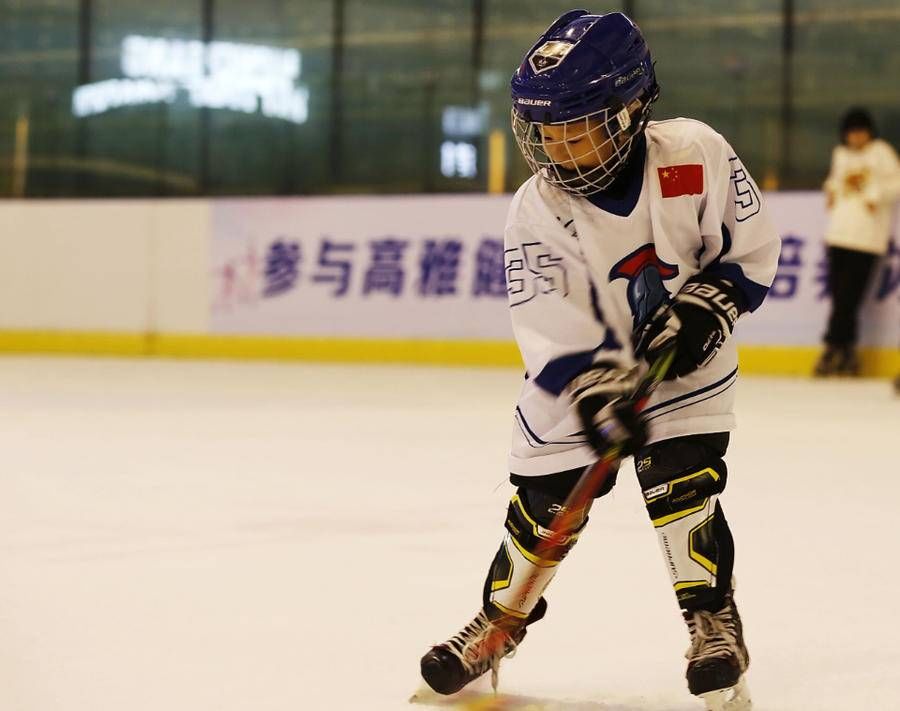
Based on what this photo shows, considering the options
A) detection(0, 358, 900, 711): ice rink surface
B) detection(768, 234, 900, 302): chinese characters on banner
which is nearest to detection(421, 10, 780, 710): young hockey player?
detection(0, 358, 900, 711): ice rink surface

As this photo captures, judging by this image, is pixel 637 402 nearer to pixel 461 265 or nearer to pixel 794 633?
pixel 794 633

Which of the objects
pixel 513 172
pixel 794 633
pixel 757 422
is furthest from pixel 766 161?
pixel 794 633

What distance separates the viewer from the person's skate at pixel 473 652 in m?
2.05

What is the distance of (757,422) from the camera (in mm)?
5434

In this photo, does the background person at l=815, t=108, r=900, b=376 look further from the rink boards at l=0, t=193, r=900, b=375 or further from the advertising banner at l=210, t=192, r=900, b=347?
the advertising banner at l=210, t=192, r=900, b=347

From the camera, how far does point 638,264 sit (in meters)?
2.00

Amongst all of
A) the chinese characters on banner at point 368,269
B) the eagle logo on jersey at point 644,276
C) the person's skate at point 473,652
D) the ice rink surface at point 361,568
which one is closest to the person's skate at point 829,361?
the chinese characters on banner at point 368,269

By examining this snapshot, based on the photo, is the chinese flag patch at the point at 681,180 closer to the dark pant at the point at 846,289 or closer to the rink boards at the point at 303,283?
the dark pant at the point at 846,289

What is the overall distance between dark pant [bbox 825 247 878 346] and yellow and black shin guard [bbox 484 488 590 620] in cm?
553

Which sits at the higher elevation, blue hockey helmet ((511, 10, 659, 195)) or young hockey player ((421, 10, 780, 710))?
blue hockey helmet ((511, 10, 659, 195))

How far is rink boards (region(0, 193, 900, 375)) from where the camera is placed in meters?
7.65

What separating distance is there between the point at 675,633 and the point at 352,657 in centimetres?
54

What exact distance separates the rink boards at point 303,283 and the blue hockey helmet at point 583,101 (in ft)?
18.9

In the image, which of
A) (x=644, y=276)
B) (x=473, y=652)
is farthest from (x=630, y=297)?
(x=473, y=652)
